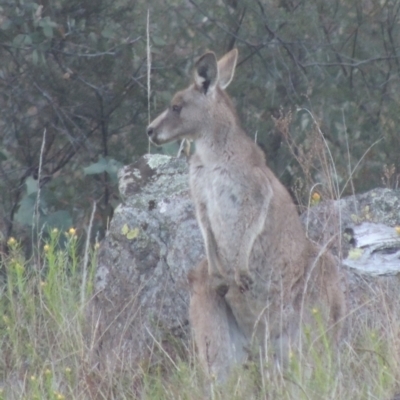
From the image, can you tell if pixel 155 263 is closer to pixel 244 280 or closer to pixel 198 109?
pixel 244 280

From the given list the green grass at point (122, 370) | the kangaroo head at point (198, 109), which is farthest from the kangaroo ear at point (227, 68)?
the green grass at point (122, 370)

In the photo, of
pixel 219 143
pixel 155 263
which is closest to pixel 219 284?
pixel 155 263

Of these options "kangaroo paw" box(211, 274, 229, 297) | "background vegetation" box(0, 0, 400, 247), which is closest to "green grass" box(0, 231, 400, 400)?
"kangaroo paw" box(211, 274, 229, 297)

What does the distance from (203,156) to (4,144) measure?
3080mm

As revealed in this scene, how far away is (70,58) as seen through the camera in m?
7.97

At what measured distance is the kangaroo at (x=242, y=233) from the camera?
5.20m

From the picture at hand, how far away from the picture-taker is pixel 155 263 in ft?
18.8

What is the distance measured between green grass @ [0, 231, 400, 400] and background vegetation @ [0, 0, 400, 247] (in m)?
1.96

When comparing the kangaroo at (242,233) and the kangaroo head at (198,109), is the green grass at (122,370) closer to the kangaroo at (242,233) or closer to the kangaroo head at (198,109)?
the kangaroo at (242,233)

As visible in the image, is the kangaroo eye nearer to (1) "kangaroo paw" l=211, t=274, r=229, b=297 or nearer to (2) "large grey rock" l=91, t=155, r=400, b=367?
(2) "large grey rock" l=91, t=155, r=400, b=367

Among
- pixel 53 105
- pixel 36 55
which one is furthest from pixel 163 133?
pixel 53 105

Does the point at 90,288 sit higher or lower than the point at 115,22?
lower

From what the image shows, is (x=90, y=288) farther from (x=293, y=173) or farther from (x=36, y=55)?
(x=293, y=173)

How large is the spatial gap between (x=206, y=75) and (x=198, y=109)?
7.2 inches
